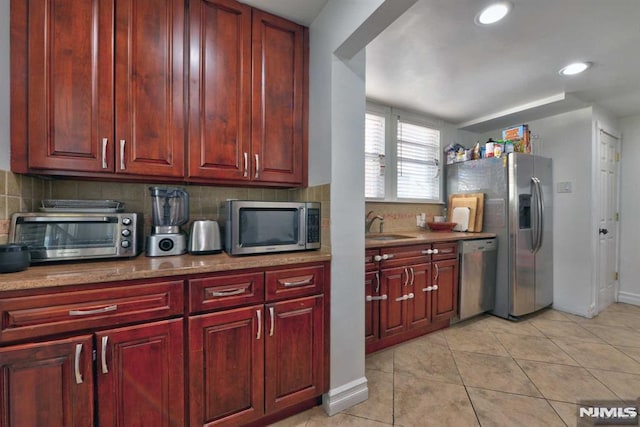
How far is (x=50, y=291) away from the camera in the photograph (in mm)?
996

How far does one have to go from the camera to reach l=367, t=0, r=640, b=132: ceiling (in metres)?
1.63

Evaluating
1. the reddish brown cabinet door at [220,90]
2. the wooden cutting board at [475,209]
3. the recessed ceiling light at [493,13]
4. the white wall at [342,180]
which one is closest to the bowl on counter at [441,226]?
the wooden cutting board at [475,209]

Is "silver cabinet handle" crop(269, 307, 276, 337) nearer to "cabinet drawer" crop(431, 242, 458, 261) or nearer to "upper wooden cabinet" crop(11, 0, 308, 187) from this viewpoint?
"upper wooden cabinet" crop(11, 0, 308, 187)

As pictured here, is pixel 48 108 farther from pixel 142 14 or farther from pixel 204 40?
pixel 204 40

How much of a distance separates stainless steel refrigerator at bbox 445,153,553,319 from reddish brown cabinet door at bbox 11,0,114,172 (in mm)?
3376

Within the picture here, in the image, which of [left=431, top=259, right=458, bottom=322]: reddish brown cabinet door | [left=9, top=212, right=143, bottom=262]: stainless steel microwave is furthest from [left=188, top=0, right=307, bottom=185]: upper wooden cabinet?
[left=431, top=259, right=458, bottom=322]: reddish brown cabinet door

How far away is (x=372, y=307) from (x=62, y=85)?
2327 millimetres

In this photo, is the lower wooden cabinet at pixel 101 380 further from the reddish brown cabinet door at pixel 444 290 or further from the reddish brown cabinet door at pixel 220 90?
the reddish brown cabinet door at pixel 444 290

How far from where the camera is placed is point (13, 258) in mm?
1057

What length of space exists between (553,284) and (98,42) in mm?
4597

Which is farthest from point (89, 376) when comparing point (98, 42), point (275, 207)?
point (98, 42)

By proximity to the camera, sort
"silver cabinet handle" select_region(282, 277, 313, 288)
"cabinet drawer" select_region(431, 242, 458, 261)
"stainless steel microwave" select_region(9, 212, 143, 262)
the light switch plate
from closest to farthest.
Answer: "stainless steel microwave" select_region(9, 212, 143, 262), "silver cabinet handle" select_region(282, 277, 313, 288), "cabinet drawer" select_region(431, 242, 458, 261), the light switch plate

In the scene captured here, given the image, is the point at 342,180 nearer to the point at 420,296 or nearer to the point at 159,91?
the point at 159,91


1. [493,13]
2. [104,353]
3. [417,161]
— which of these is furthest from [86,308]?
[417,161]
